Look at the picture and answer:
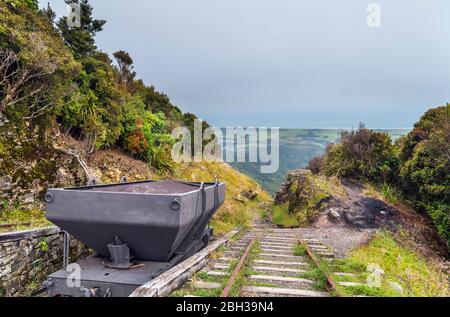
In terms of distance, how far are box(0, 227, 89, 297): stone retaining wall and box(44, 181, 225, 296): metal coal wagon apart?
1.41 m

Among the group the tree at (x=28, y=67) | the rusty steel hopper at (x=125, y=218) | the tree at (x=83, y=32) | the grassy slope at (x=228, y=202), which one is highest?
the tree at (x=83, y=32)

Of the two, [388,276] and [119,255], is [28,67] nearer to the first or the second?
[119,255]

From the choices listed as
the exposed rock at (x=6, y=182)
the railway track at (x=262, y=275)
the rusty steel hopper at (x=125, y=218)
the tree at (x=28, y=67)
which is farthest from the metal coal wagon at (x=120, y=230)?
the tree at (x=28, y=67)

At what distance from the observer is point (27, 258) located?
5746 millimetres

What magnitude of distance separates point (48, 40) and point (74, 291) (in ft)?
27.4

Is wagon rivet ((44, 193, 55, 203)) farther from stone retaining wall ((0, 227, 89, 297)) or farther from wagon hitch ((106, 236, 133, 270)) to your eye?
stone retaining wall ((0, 227, 89, 297))

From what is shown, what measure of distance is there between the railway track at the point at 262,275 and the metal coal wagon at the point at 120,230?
850mm

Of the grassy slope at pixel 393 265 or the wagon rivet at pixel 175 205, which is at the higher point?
the wagon rivet at pixel 175 205

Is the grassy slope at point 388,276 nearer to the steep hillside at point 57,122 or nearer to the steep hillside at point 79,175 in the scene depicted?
the steep hillside at point 79,175

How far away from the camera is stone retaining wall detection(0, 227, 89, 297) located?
5.31 meters

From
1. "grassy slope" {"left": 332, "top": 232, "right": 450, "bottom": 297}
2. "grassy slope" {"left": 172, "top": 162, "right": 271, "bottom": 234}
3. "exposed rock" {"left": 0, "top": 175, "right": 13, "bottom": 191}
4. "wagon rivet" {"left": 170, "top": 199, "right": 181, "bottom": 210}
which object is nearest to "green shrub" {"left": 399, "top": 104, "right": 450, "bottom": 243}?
"grassy slope" {"left": 332, "top": 232, "right": 450, "bottom": 297}

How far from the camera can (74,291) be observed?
4523 mm

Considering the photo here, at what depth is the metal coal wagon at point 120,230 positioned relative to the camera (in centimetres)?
440

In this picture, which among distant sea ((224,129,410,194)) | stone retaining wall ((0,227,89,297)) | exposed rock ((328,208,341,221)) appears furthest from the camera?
distant sea ((224,129,410,194))
